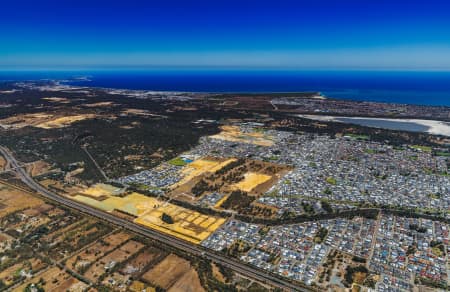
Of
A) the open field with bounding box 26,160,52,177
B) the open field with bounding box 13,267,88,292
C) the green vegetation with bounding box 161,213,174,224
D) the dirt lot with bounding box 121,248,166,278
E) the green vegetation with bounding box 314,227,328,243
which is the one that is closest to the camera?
the open field with bounding box 13,267,88,292

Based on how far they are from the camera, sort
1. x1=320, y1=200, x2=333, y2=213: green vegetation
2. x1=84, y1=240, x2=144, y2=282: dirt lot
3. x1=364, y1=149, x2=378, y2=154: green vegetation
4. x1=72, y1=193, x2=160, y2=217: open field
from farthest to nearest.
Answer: x1=364, y1=149, x2=378, y2=154: green vegetation < x1=72, y1=193, x2=160, y2=217: open field < x1=320, y1=200, x2=333, y2=213: green vegetation < x1=84, y1=240, x2=144, y2=282: dirt lot

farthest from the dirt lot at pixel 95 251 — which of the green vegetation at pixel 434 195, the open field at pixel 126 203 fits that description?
the green vegetation at pixel 434 195

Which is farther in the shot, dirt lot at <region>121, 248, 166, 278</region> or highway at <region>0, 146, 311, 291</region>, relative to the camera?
dirt lot at <region>121, 248, 166, 278</region>

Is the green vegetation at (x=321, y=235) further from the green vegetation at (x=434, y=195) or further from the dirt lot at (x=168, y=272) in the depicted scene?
the green vegetation at (x=434, y=195)

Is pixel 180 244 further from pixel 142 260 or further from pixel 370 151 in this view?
pixel 370 151

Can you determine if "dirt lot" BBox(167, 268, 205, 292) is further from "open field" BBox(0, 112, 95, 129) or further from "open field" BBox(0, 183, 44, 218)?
"open field" BBox(0, 112, 95, 129)

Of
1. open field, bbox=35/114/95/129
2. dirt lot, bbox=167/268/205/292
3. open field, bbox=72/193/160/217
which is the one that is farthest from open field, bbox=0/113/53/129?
dirt lot, bbox=167/268/205/292

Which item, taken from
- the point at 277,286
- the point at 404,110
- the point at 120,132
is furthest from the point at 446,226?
the point at 404,110
